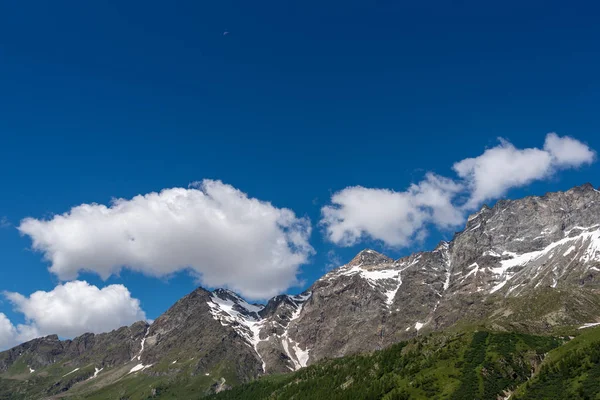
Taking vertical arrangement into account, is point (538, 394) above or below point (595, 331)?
below

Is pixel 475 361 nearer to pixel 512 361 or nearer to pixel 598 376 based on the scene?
pixel 512 361

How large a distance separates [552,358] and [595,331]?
61.3 feet

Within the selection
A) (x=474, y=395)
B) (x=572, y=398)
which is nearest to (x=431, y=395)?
(x=474, y=395)

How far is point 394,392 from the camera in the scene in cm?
19338

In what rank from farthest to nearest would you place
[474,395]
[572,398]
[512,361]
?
[512,361], [474,395], [572,398]

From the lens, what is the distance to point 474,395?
558 feet

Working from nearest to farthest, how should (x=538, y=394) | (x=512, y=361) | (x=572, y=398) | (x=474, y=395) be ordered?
(x=572, y=398), (x=538, y=394), (x=474, y=395), (x=512, y=361)

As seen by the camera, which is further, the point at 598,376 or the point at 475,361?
the point at 475,361

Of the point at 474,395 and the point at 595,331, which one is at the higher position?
the point at 595,331

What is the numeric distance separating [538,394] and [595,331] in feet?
161

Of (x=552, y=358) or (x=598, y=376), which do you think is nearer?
(x=598, y=376)

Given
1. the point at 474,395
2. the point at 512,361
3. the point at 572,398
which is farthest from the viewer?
the point at 512,361

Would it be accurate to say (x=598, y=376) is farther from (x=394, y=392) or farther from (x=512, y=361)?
(x=394, y=392)

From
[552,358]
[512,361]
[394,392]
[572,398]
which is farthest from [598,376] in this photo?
[394,392]
